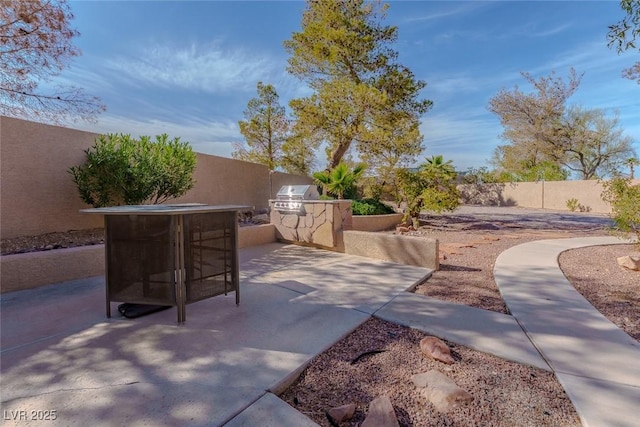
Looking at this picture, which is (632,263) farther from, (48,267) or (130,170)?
(130,170)

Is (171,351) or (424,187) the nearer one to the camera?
(171,351)

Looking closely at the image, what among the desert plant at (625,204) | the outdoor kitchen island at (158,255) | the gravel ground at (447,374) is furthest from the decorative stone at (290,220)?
the desert plant at (625,204)

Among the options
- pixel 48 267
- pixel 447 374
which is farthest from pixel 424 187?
pixel 48 267

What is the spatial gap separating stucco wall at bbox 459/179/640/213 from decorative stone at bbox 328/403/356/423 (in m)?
18.1

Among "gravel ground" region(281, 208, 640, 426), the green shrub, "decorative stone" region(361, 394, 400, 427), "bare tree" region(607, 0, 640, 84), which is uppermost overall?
"bare tree" region(607, 0, 640, 84)

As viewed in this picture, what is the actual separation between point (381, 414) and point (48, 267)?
4.39 m

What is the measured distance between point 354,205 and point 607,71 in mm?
9548

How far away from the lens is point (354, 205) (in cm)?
916

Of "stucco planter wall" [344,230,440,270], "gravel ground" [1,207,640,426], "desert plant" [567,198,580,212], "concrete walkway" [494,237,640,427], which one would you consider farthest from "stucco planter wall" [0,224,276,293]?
"desert plant" [567,198,580,212]

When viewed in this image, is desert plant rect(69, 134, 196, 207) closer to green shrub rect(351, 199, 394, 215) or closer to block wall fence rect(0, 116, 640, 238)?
block wall fence rect(0, 116, 640, 238)

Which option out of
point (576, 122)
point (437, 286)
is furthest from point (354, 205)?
point (576, 122)

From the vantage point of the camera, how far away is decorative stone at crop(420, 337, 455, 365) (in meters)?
2.16

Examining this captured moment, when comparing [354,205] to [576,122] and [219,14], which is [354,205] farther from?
[576,122]

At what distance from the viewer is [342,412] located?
162 cm
